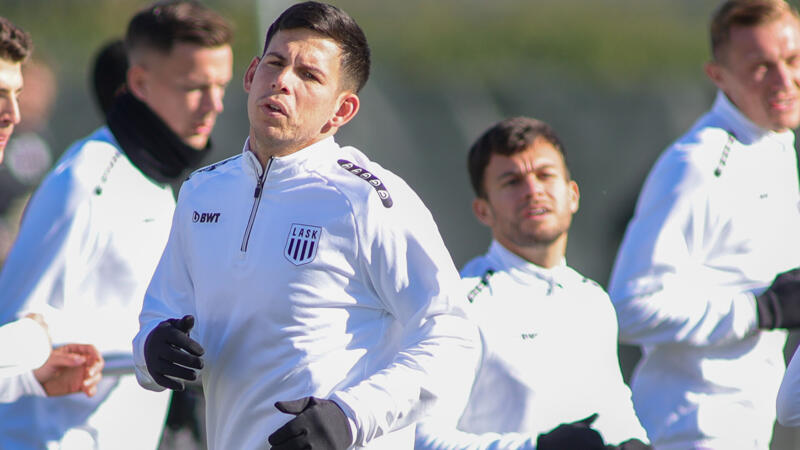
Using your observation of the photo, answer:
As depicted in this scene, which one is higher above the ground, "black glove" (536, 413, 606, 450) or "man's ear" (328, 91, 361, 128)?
"man's ear" (328, 91, 361, 128)

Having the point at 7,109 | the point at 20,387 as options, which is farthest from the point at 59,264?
the point at 7,109

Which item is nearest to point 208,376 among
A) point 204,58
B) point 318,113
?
point 318,113

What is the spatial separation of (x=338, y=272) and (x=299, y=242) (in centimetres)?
12

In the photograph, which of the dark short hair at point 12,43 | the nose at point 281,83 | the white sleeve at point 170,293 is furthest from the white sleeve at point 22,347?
the nose at point 281,83

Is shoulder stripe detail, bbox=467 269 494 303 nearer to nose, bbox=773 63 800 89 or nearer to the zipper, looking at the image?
the zipper

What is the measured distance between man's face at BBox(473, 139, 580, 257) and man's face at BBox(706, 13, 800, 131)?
0.89 m

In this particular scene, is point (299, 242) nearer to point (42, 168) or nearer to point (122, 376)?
point (122, 376)

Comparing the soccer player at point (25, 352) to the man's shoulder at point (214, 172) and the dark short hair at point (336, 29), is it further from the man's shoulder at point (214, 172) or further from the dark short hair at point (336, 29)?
the dark short hair at point (336, 29)

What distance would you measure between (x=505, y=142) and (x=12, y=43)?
5.39 ft

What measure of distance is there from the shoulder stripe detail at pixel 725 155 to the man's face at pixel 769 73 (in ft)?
0.37

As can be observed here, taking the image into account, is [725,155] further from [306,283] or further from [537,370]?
[306,283]

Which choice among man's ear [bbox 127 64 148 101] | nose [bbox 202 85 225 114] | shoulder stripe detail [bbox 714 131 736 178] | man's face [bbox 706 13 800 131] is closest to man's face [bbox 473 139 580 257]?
shoulder stripe detail [bbox 714 131 736 178]

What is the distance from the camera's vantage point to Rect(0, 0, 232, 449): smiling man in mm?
4254

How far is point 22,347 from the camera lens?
151 inches
